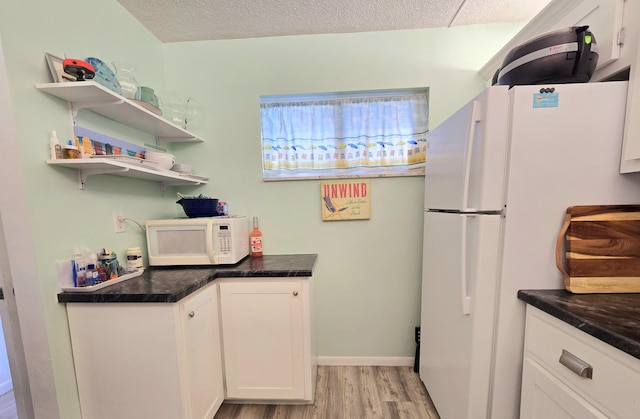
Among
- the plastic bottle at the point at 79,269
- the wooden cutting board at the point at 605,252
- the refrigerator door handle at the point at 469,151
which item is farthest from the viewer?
the plastic bottle at the point at 79,269

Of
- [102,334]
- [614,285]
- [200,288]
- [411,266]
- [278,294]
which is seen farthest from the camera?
[411,266]

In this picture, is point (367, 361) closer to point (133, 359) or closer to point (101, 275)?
point (133, 359)

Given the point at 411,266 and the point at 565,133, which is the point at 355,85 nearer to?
the point at 565,133

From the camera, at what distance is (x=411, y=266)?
1.91m

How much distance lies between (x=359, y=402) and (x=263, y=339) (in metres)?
0.81

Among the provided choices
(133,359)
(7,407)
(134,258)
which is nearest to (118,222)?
(134,258)

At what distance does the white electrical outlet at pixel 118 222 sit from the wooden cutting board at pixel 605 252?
7.44ft

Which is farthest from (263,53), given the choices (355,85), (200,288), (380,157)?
(200,288)

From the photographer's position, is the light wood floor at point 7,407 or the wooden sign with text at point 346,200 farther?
the wooden sign with text at point 346,200

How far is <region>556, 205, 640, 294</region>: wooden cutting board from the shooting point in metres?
0.92

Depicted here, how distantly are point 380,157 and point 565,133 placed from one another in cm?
110

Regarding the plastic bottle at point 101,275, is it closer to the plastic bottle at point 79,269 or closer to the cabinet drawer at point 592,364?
the plastic bottle at point 79,269

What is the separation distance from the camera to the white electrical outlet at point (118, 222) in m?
1.39

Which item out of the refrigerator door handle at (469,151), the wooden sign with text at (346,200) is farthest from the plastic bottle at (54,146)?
the refrigerator door handle at (469,151)
